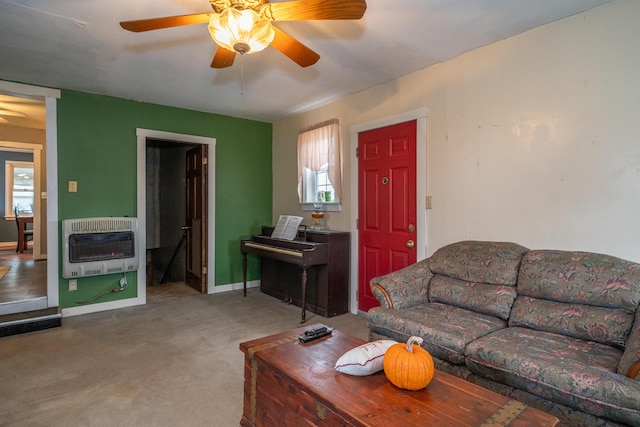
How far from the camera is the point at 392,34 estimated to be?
2510 mm

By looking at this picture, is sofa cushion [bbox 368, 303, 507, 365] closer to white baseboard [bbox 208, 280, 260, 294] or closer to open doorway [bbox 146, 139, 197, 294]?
white baseboard [bbox 208, 280, 260, 294]

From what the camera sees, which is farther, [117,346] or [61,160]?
[61,160]

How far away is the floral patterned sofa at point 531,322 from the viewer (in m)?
1.47

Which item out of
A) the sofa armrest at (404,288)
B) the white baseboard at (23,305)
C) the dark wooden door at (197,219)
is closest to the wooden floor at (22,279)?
the white baseboard at (23,305)

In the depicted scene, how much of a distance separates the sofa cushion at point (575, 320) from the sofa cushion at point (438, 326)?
0.16 m

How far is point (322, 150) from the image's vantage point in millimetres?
4223

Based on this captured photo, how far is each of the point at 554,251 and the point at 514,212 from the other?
1.38ft

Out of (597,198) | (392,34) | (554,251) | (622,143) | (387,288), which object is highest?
(392,34)

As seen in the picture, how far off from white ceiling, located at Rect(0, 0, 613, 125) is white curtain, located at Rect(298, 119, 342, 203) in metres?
0.39

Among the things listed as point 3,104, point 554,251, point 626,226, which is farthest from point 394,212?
point 3,104

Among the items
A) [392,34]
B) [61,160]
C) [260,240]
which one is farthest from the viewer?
[260,240]

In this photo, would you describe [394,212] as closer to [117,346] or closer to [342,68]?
[342,68]

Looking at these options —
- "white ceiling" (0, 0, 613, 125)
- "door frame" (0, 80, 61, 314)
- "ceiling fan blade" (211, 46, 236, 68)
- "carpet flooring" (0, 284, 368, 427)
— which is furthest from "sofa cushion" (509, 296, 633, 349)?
"door frame" (0, 80, 61, 314)

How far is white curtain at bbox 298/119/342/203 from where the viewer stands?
4016mm
